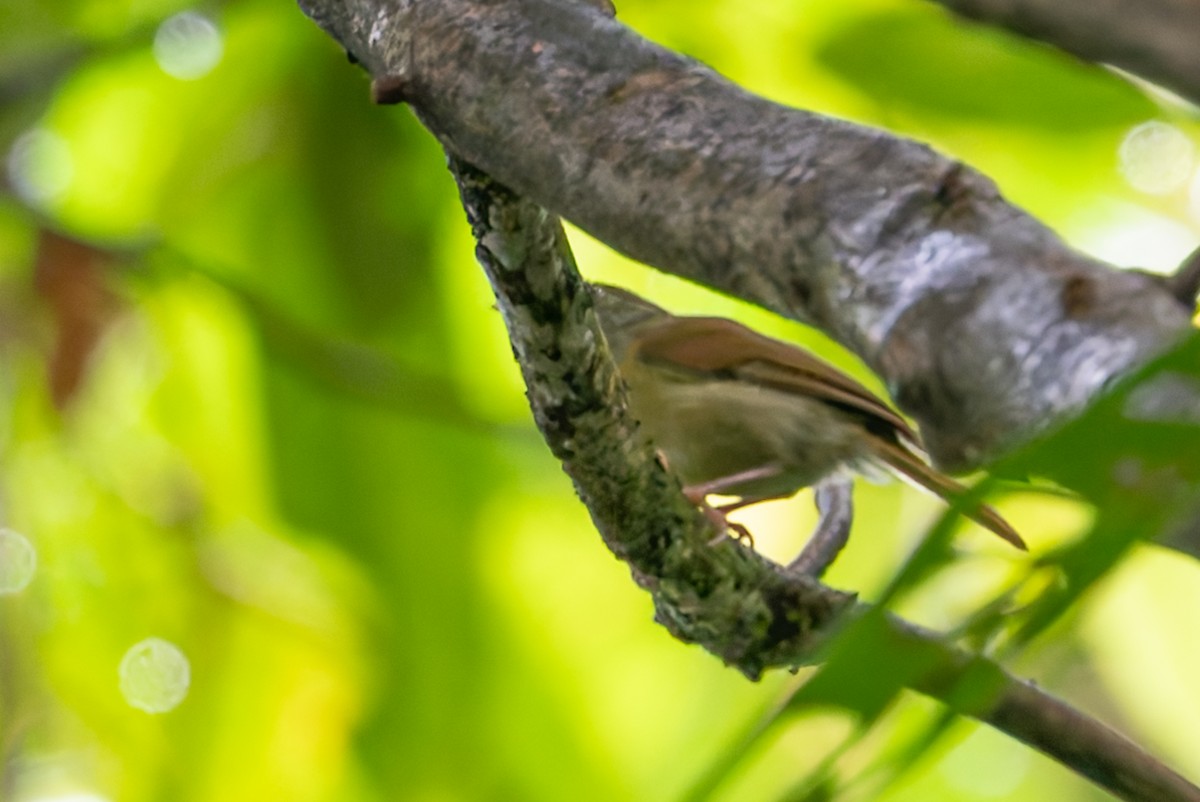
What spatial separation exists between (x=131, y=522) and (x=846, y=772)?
3.42 meters

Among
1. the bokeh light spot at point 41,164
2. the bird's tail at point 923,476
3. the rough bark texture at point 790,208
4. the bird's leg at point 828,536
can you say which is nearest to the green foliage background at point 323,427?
the bokeh light spot at point 41,164

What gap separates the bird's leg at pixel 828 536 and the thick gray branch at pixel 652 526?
0.47m

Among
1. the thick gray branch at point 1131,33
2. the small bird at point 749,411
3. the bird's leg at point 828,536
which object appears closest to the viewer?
the thick gray branch at point 1131,33

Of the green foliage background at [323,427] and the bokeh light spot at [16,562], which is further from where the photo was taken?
the bokeh light spot at [16,562]

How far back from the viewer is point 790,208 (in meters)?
0.80

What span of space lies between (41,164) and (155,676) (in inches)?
54.9

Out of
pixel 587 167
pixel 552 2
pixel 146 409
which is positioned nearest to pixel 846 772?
pixel 587 167

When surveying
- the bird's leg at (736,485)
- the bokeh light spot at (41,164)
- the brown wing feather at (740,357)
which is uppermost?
the bokeh light spot at (41,164)

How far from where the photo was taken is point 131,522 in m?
3.75

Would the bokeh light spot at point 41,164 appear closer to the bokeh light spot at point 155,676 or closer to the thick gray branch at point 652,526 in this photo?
the bokeh light spot at point 155,676

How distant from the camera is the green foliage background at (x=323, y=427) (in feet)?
11.8

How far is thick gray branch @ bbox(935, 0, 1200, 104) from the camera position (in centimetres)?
56

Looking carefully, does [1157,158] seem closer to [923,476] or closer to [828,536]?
[923,476]

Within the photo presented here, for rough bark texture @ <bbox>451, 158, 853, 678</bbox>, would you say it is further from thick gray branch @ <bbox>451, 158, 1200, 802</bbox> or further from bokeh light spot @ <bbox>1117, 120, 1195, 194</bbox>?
bokeh light spot @ <bbox>1117, 120, 1195, 194</bbox>
